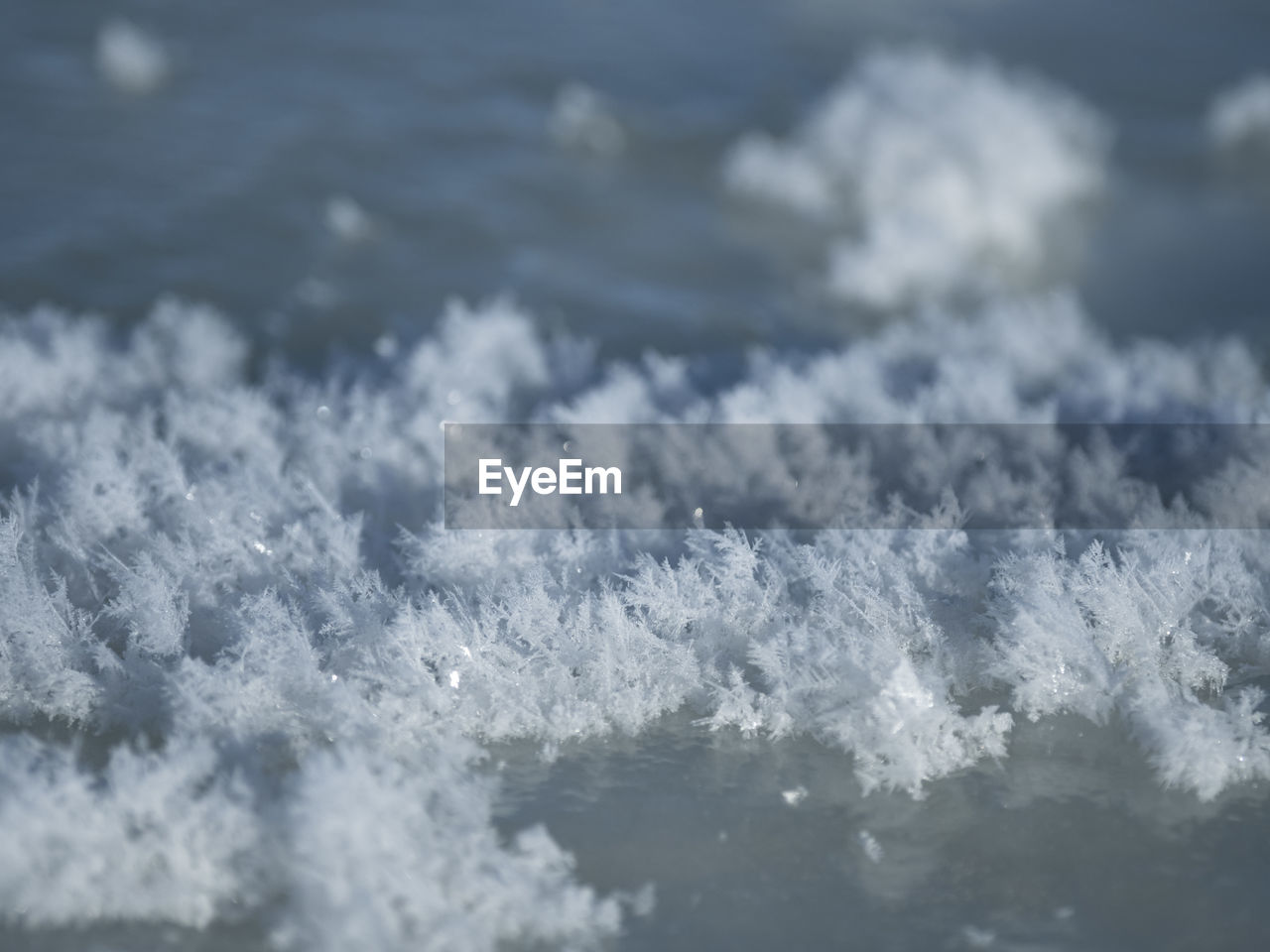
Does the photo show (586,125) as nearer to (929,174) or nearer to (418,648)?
(929,174)

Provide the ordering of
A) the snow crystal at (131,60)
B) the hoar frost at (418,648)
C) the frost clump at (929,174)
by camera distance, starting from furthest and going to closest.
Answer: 1. the snow crystal at (131,60)
2. the frost clump at (929,174)
3. the hoar frost at (418,648)

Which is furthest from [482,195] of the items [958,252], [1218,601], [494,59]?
[1218,601]

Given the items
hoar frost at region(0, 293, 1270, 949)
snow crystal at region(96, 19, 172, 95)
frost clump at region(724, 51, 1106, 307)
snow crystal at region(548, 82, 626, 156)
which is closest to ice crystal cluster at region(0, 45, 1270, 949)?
hoar frost at region(0, 293, 1270, 949)

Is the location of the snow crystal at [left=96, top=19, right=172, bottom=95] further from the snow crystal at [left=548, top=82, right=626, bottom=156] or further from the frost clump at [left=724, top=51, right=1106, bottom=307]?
the frost clump at [left=724, top=51, right=1106, bottom=307]

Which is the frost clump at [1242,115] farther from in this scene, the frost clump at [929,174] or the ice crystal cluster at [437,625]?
the ice crystal cluster at [437,625]

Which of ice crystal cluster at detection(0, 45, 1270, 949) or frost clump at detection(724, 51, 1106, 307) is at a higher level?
frost clump at detection(724, 51, 1106, 307)

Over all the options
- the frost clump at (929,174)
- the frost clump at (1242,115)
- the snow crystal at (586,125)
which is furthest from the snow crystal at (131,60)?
the frost clump at (1242,115)
